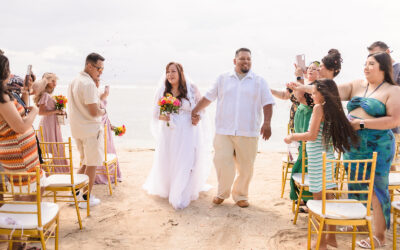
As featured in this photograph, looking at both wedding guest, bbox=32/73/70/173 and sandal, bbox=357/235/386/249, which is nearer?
sandal, bbox=357/235/386/249

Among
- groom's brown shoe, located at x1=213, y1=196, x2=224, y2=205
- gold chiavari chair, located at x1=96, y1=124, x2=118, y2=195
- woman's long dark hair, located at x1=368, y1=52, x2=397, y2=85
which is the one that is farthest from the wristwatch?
gold chiavari chair, located at x1=96, y1=124, x2=118, y2=195

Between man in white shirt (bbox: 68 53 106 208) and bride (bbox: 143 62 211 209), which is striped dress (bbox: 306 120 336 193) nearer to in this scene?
bride (bbox: 143 62 211 209)

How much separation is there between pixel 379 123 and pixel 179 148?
301cm

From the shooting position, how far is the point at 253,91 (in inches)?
190

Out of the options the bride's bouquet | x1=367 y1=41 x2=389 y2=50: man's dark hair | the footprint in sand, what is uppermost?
x1=367 y1=41 x2=389 y2=50: man's dark hair

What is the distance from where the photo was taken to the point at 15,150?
3.11 meters

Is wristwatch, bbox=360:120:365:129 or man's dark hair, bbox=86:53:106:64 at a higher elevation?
man's dark hair, bbox=86:53:106:64

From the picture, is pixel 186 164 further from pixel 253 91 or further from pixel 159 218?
pixel 253 91

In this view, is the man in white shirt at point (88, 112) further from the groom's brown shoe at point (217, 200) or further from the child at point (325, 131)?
the child at point (325, 131)

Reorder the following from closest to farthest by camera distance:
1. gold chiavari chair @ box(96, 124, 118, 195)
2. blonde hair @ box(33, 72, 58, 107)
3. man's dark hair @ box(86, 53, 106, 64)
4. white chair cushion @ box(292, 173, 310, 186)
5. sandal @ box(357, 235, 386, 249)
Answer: sandal @ box(357, 235, 386, 249) < white chair cushion @ box(292, 173, 310, 186) < man's dark hair @ box(86, 53, 106, 64) < gold chiavari chair @ box(96, 124, 118, 195) < blonde hair @ box(33, 72, 58, 107)

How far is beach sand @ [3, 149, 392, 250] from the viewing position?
3.86 m

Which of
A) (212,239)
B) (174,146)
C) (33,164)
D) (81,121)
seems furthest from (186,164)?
(33,164)

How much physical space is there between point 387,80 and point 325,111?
980 mm

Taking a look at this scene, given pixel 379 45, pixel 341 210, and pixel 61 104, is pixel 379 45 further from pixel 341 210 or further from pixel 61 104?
pixel 61 104
